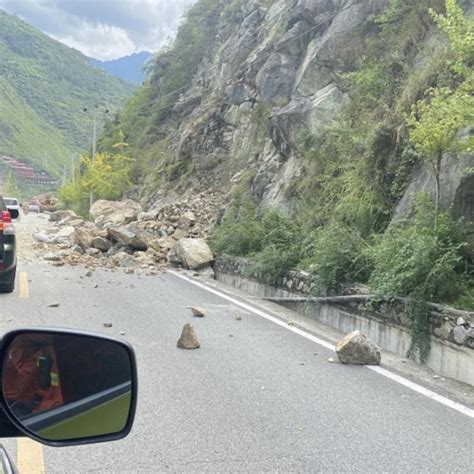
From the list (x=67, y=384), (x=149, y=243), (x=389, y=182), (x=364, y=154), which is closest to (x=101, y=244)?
(x=149, y=243)

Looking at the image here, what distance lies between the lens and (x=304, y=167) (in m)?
15.7

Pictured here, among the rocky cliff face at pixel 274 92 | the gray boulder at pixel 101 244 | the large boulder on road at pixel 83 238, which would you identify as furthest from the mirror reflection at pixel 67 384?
the large boulder on road at pixel 83 238

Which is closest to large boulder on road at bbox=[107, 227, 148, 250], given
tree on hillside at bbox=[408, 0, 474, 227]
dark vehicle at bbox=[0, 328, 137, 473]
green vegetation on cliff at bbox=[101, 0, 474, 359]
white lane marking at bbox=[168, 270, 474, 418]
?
green vegetation on cliff at bbox=[101, 0, 474, 359]

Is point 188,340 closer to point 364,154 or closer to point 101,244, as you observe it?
point 364,154

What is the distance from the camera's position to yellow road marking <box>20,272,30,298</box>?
34.3 ft

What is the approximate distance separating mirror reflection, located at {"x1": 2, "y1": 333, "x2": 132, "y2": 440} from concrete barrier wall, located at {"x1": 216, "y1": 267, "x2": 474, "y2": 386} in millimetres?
5031

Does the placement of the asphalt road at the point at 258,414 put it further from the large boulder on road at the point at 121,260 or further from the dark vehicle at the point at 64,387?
the large boulder on road at the point at 121,260

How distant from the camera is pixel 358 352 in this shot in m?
6.68

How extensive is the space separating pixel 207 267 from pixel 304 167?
3.74 meters

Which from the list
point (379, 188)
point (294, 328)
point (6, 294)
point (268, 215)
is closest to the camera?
point (294, 328)

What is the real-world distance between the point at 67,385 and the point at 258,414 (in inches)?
132

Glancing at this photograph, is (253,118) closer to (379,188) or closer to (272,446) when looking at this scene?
(379,188)

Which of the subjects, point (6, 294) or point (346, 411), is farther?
point (6, 294)

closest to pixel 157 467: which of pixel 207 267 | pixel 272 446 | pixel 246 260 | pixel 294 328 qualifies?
pixel 272 446
